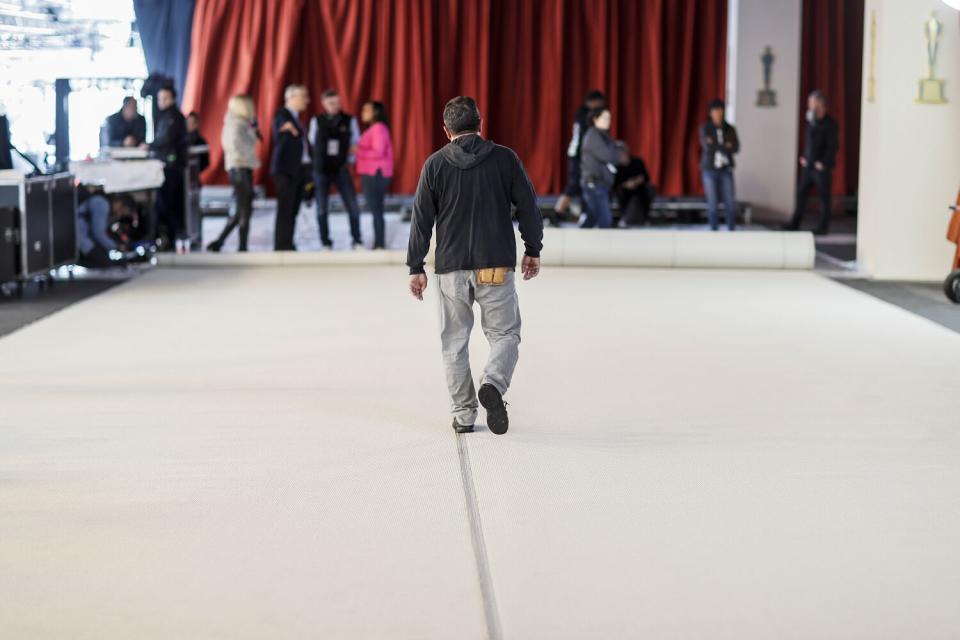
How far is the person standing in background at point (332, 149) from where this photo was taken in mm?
12422

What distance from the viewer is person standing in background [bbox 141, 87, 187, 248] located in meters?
12.3

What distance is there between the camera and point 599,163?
1287 cm

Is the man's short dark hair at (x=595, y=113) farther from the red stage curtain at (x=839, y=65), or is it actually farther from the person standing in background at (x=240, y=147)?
the red stage curtain at (x=839, y=65)

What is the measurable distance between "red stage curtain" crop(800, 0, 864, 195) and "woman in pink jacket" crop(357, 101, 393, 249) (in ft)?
23.0

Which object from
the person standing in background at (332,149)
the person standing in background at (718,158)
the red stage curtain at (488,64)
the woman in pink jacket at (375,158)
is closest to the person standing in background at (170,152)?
the person standing in background at (332,149)

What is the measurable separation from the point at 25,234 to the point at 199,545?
6178 millimetres

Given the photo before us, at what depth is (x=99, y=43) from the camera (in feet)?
54.4

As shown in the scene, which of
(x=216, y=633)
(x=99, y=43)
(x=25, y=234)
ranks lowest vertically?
(x=216, y=633)

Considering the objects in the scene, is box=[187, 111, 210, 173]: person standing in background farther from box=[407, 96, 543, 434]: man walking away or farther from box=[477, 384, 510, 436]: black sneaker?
box=[477, 384, 510, 436]: black sneaker

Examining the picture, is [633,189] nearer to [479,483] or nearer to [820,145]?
[820,145]

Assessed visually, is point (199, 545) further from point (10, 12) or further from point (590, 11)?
point (590, 11)

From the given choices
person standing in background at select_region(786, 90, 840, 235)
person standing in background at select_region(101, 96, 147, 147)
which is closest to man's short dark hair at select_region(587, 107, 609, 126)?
person standing in background at select_region(786, 90, 840, 235)

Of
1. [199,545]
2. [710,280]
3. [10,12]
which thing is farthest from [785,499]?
[10,12]

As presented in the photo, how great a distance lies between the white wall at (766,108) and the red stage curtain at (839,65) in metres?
1.62
